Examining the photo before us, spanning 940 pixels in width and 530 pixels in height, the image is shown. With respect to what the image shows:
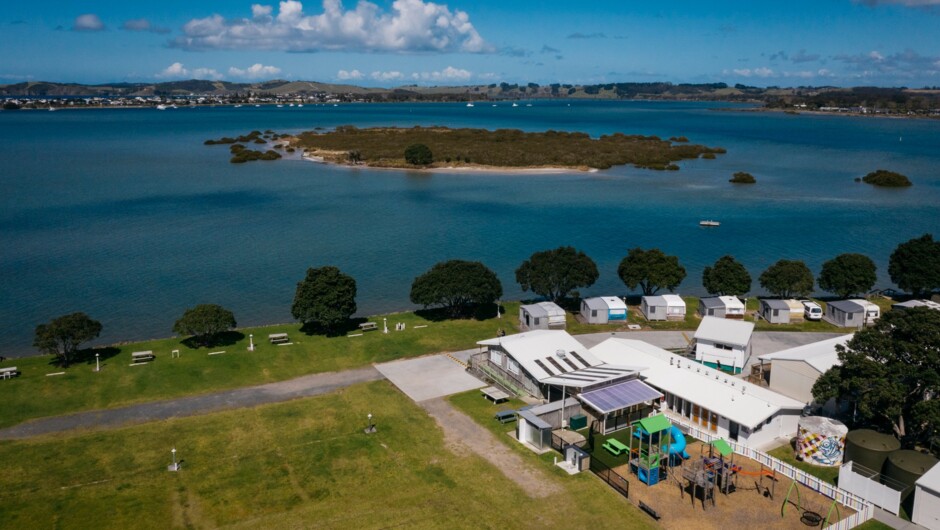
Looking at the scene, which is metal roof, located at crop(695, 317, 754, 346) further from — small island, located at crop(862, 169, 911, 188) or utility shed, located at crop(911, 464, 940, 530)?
small island, located at crop(862, 169, 911, 188)

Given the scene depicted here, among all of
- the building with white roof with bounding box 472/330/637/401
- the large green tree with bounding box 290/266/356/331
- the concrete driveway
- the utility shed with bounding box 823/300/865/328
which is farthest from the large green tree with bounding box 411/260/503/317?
the utility shed with bounding box 823/300/865/328

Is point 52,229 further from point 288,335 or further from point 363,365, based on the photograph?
point 363,365

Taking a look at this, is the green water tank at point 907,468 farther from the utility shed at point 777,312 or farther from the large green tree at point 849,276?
the large green tree at point 849,276

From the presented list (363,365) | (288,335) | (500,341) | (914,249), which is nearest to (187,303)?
(288,335)

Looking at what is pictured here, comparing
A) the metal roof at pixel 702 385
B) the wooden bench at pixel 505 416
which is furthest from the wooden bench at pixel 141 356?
the metal roof at pixel 702 385

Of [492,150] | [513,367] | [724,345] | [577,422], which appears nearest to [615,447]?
[577,422]

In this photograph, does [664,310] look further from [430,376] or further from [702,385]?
[430,376]
